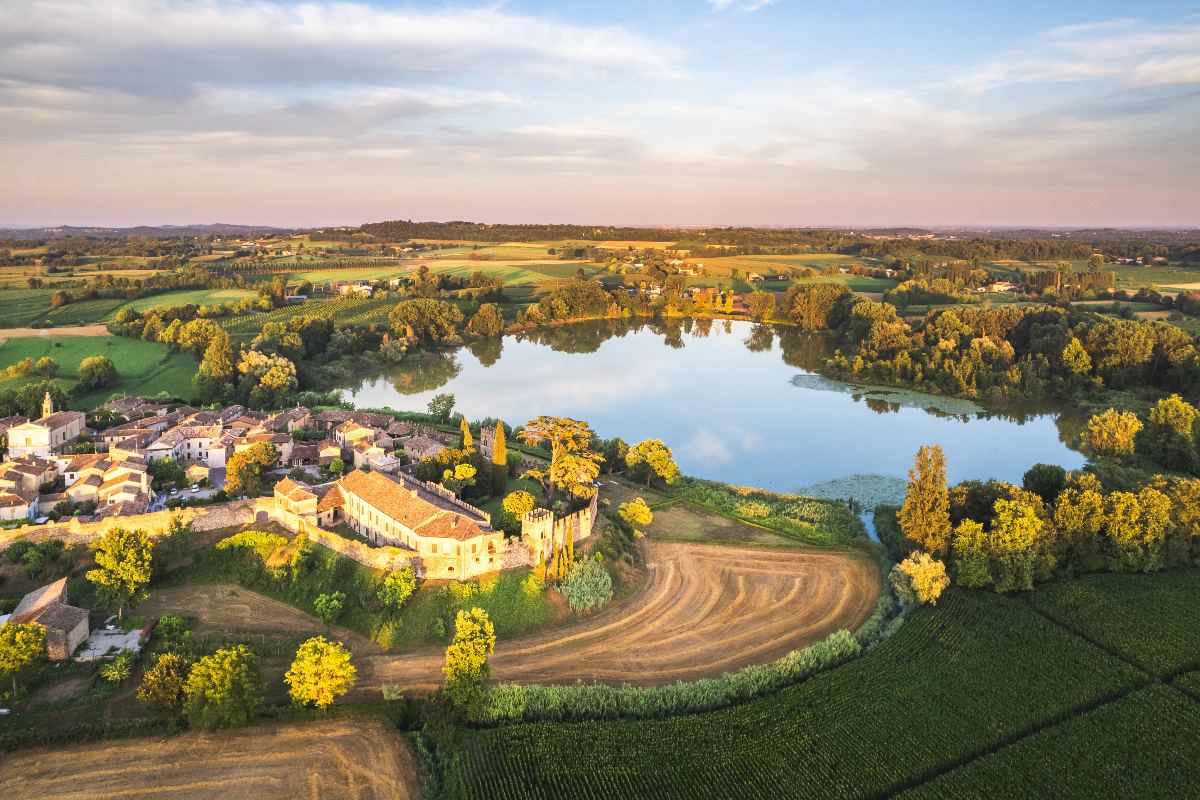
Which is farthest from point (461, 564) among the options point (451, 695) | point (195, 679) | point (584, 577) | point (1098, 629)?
point (1098, 629)

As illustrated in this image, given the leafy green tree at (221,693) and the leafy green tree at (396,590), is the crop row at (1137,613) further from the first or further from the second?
the leafy green tree at (221,693)

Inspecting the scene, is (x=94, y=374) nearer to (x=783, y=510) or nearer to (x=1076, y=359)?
(x=783, y=510)

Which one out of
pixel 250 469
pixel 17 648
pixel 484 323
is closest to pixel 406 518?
pixel 250 469

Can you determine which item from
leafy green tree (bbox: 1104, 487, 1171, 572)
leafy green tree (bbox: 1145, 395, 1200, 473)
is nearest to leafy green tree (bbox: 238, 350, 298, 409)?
leafy green tree (bbox: 1104, 487, 1171, 572)

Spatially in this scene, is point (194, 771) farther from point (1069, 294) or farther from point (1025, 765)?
point (1069, 294)

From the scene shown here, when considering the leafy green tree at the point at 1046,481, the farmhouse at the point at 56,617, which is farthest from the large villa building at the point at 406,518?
the leafy green tree at the point at 1046,481

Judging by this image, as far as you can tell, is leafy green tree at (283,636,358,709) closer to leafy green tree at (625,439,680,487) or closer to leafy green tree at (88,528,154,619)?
leafy green tree at (88,528,154,619)
